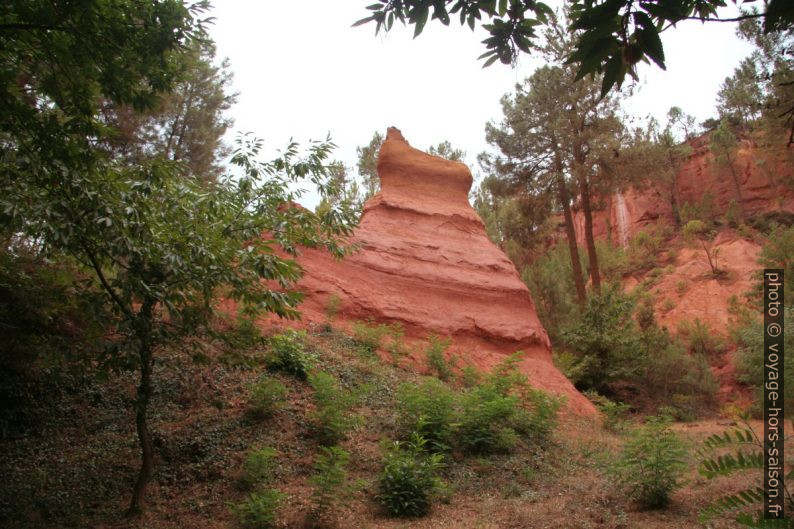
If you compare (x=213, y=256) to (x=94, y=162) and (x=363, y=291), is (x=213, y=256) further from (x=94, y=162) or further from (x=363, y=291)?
(x=363, y=291)

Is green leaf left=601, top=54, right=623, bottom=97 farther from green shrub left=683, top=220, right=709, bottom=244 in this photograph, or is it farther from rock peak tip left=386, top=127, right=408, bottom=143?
green shrub left=683, top=220, right=709, bottom=244

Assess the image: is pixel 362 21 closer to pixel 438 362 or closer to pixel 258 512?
pixel 258 512

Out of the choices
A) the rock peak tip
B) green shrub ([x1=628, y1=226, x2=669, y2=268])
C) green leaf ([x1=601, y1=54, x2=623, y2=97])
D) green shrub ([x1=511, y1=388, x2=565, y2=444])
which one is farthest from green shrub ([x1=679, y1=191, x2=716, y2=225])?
green leaf ([x1=601, y1=54, x2=623, y2=97])

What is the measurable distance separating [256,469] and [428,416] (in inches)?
102

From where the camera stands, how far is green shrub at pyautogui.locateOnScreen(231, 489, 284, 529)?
531 centimetres

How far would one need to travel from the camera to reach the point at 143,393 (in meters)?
5.49

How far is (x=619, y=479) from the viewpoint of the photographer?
6.98m

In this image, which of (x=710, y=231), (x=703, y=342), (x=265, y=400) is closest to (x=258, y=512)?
(x=265, y=400)

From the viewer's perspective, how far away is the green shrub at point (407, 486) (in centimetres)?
611

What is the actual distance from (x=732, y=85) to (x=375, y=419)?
4368 centimetres

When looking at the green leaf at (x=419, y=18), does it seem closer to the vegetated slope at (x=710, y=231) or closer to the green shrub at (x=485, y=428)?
the green shrub at (x=485, y=428)

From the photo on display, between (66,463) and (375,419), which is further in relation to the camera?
(375,419)

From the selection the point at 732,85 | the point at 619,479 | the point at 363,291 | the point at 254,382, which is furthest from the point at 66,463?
the point at 732,85

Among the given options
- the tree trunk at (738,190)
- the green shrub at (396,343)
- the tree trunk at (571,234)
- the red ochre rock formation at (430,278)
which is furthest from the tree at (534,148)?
the tree trunk at (738,190)
